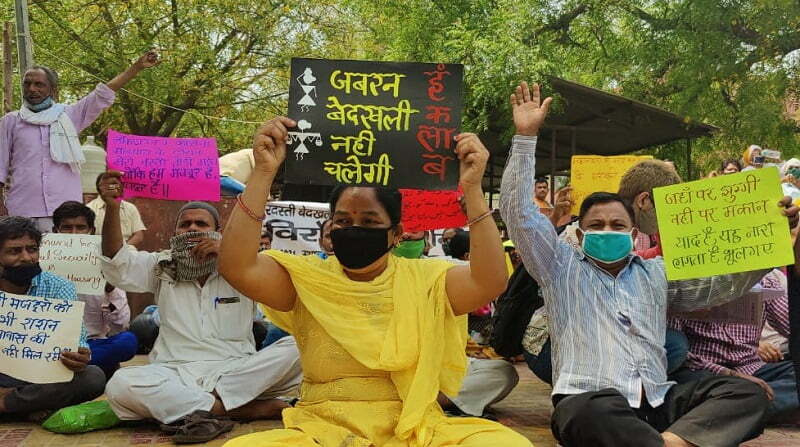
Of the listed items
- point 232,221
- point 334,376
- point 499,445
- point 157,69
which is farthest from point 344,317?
point 157,69

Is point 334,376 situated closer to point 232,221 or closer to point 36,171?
point 232,221

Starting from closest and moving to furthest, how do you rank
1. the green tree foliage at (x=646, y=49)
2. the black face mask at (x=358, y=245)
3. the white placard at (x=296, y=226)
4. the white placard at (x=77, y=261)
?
the black face mask at (x=358, y=245) < the white placard at (x=77, y=261) < the white placard at (x=296, y=226) < the green tree foliage at (x=646, y=49)

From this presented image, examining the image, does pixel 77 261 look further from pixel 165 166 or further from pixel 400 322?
pixel 400 322

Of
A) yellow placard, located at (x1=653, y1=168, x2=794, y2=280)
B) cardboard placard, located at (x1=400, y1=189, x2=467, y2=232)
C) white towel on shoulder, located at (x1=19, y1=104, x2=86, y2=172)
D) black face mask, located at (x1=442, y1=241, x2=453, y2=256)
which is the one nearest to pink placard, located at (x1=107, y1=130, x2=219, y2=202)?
white towel on shoulder, located at (x1=19, y1=104, x2=86, y2=172)

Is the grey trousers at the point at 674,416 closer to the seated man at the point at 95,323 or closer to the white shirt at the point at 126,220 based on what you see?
the seated man at the point at 95,323

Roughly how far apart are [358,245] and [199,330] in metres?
1.93

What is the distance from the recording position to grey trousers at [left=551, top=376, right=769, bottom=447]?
315 cm

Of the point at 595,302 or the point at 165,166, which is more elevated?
the point at 165,166

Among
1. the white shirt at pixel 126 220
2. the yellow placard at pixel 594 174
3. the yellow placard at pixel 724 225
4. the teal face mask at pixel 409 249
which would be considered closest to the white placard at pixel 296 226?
the white shirt at pixel 126 220

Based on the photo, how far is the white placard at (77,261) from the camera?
4520 millimetres

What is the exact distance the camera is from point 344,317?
2814 millimetres

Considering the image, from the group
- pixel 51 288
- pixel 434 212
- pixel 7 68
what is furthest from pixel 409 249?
pixel 7 68

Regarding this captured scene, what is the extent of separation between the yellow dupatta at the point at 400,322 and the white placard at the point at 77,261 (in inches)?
80.4

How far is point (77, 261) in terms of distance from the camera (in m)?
4.53
